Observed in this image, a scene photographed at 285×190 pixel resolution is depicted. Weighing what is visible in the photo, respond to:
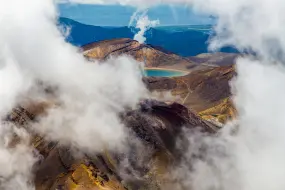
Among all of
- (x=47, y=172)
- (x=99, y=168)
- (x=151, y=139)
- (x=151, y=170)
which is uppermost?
(x=151, y=139)

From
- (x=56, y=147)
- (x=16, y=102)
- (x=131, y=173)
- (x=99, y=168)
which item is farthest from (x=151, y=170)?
A: (x=16, y=102)

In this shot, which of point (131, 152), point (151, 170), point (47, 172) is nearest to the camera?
point (47, 172)

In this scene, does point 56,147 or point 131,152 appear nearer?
point 56,147

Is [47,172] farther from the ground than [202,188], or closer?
closer

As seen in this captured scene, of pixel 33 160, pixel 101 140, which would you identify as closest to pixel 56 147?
pixel 33 160

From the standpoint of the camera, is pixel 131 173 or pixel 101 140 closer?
pixel 131 173

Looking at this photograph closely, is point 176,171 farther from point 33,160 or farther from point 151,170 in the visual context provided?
point 33,160

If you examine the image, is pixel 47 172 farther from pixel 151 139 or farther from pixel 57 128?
pixel 151 139

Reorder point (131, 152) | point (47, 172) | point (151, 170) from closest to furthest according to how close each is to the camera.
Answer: point (47, 172) < point (151, 170) < point (131, 152)

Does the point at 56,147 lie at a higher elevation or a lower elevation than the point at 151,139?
lower
